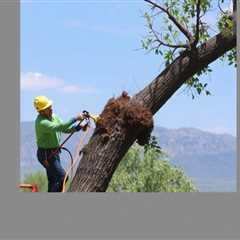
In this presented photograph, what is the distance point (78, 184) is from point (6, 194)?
730 mm

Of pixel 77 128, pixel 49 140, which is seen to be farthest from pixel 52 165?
pixel 77 128

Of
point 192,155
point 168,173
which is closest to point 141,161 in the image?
point 168,173

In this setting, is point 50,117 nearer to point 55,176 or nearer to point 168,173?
point 55,176

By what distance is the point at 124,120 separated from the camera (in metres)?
4.49

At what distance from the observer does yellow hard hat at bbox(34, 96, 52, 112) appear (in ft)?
16.0

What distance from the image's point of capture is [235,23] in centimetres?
467

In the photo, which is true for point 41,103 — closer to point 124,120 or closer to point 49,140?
point 49,140

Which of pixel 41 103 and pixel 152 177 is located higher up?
pixel 41 103

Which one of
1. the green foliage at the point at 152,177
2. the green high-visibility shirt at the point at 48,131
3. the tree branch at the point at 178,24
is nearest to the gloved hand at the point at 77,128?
the green high-visibility shirt at the point at 48,131

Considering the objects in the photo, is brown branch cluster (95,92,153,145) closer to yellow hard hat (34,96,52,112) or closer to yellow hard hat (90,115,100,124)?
yellow hard hat (90,115,100,124)

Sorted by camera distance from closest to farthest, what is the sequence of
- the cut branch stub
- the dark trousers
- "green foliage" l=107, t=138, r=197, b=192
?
the cut branch stub → the dark trousers → "green foliage" l=107, t=138, r=197, b=192

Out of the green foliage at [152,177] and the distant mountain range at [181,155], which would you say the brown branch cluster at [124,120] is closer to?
the distant mountain range at [181,155]

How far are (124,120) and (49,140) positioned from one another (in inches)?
28.0

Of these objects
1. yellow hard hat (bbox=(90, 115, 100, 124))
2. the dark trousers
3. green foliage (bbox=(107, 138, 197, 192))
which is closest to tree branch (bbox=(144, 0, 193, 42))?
yellow hard hat (bbox=(90, 115, 100, 124))
